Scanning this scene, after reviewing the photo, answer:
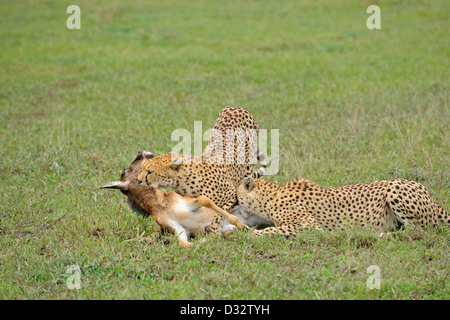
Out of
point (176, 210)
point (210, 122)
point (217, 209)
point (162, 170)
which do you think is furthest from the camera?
point (210, 122)

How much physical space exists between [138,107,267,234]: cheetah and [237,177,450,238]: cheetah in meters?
0.30

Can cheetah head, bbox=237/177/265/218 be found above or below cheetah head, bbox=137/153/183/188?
below

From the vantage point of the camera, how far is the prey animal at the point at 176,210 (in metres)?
6.18

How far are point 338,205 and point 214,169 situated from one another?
1.50 metres

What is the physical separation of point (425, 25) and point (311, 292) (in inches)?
553

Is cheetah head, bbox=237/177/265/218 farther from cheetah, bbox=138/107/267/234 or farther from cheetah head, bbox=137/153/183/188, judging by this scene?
cheetah head, bbox=137/153/183/188

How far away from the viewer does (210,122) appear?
10.2 m

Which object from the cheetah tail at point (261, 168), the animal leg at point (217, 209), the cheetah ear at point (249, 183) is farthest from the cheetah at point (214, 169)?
the cheetah ear at point (249, 183)

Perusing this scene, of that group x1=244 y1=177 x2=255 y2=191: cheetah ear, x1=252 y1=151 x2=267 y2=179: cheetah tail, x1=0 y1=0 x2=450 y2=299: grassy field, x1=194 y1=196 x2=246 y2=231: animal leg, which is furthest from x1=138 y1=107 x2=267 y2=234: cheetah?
x1=0 y1=0 x2=450 y2=299: grassy field

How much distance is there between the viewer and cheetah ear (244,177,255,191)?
21.5 ft

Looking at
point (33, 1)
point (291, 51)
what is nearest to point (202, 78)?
point (291, 51)

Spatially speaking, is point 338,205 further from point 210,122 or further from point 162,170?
point 210,122

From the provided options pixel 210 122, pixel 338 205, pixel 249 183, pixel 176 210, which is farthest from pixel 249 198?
pixel 210 122

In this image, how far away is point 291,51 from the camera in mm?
14703
